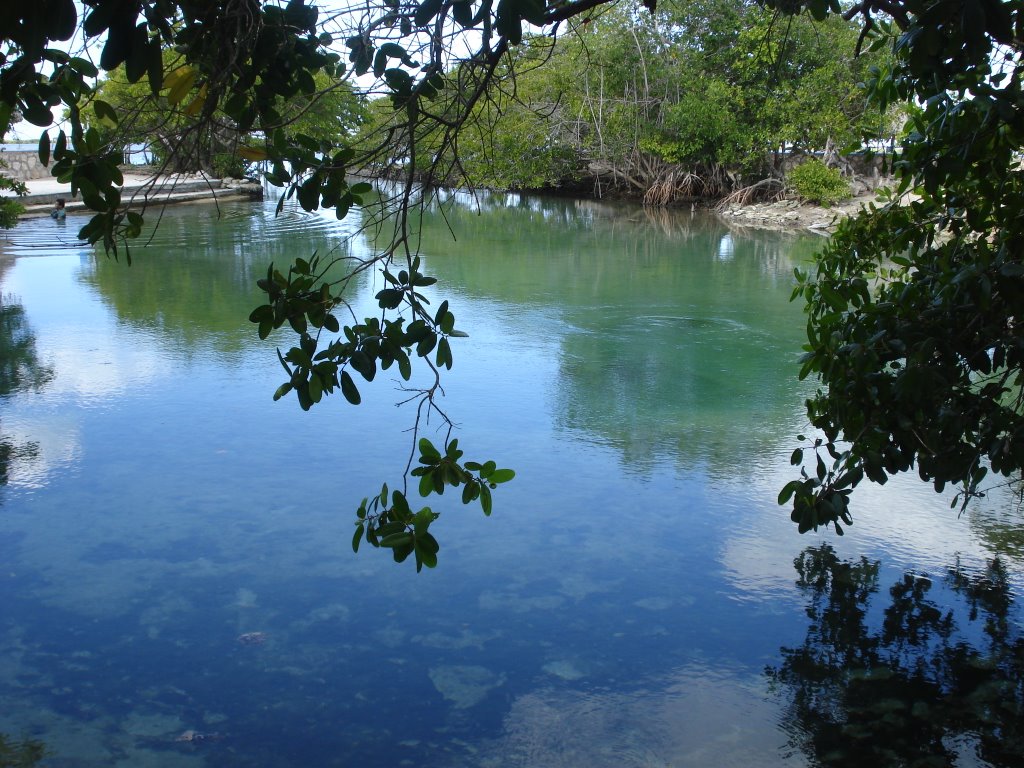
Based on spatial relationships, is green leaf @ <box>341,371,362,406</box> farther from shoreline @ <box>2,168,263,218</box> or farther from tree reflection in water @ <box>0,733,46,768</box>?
shoreline @ <box>2,168,263,218</box>

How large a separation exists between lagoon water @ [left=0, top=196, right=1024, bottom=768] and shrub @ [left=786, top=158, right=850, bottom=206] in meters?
9.11

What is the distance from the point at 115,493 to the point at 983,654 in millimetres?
3121

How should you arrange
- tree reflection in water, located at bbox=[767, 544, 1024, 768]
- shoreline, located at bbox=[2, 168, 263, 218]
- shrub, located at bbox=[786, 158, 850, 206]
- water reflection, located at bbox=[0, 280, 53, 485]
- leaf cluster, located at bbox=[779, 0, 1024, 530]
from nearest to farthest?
leaf cluster, located at bbox=[779, 0, 1024, 530]
tree reflection in water, located at bbox=[767, 544, 1024, 768]
water reflection, located at bbox=[0, 280, 53, 485]
shoreline, located at bbox=[2, 168, 263, 218]
shrub, located at bbox=[786, 158, 850, 206]

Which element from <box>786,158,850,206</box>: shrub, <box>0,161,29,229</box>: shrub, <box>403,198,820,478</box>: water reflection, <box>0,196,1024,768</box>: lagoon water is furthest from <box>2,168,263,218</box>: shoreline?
<box>786,158,850,206</box>: shrub

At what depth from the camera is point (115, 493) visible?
3.90m

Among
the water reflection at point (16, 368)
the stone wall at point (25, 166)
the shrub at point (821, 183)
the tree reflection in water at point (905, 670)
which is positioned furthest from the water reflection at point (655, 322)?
the stone wall at point (25, 166)

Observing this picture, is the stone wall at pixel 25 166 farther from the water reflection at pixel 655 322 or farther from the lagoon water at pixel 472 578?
the lagoon water at pixel 472 578

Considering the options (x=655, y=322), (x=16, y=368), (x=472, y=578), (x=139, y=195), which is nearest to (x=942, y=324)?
(x=472, y=578)

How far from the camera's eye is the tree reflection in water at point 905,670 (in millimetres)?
2449

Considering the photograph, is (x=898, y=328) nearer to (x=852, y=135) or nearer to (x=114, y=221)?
(x=114, y=221)

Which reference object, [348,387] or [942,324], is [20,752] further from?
[942,324]

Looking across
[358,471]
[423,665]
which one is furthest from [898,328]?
[358,471]

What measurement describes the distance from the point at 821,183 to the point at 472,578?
12.6m

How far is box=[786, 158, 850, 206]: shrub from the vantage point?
1435 centimetres
